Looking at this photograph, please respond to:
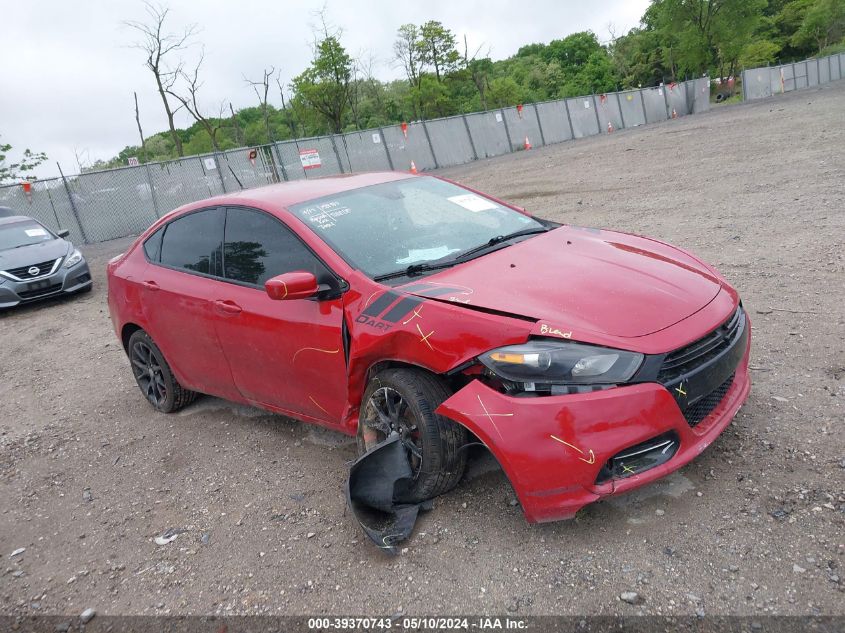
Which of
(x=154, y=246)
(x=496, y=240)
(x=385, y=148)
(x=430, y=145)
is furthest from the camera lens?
(x=430, y=145)

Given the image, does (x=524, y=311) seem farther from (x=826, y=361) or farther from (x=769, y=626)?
(x=826, y=361)

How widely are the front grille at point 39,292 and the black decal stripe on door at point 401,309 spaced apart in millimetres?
9339

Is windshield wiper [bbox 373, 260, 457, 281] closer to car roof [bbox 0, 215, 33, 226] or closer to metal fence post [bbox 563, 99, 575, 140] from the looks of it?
car roof [bbox 0, 215, 33, 226]

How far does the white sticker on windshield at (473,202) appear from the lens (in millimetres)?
4184

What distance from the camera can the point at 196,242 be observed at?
440 cm

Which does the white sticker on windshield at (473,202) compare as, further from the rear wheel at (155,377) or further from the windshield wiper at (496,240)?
the rear wheel at (155,377)

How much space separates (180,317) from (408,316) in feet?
6.96

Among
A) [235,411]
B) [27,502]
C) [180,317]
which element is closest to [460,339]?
[180,317]

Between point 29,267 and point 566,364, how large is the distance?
10400 millimetres

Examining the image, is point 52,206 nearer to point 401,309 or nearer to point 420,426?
point 401,309

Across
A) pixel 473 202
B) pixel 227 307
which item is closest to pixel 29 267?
pixel 227 307

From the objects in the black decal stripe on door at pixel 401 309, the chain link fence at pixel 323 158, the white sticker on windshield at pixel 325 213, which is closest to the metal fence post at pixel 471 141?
the chain link fence at pixel 323 158

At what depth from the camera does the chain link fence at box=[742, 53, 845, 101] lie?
4575 centimetres

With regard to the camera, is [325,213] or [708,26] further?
[708,26]
